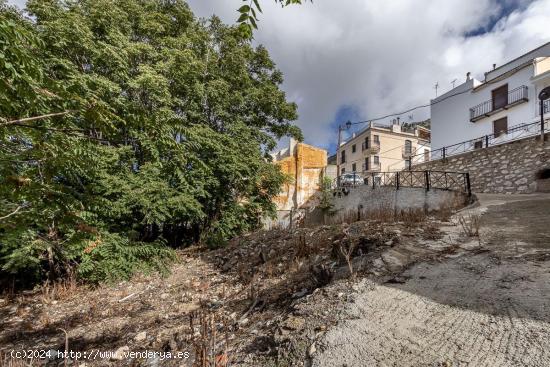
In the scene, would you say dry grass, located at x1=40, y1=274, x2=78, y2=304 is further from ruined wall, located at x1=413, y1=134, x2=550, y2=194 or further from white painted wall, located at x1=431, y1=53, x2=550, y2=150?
white painted wall, located at x1=431, y1=53, x2=550, y2=150

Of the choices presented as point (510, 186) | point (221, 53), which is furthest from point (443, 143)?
point (221, 53)

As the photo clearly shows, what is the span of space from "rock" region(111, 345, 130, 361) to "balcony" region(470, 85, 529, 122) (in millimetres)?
22018

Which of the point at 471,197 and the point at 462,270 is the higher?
the point at 471,197

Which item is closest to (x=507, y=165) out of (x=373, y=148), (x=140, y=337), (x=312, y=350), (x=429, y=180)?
(x=429, y=180)

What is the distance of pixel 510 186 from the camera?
11453 mm

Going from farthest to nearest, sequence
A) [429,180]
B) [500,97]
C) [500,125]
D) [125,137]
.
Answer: [500,97], [500,125], [429,180], [125,137]

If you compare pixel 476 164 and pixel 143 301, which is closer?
pixel 143 301

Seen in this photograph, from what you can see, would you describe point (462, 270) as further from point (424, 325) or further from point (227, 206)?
point (227, 206)

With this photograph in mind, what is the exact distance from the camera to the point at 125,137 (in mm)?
8273

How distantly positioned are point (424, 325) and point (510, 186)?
1296cm

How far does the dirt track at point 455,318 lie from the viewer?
6.29 ft

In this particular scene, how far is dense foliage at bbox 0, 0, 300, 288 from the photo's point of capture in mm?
2158

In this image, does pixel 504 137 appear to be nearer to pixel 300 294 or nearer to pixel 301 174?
pixel 301 174

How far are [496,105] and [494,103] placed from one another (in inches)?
8.9
